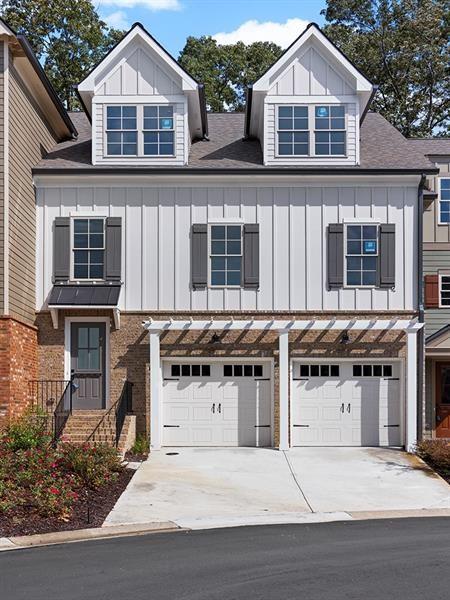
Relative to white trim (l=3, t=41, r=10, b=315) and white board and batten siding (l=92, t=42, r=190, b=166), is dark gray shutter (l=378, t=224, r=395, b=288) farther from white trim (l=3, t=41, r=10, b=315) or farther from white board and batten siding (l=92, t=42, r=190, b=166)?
white trim (l=3, t=41, r=10, b=315)

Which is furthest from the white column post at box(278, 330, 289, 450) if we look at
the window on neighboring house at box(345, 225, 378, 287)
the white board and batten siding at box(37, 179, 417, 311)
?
the window on neighboring house at box(345, 225, 378, 287)

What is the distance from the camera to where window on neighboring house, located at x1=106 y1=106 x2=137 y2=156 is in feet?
72.8

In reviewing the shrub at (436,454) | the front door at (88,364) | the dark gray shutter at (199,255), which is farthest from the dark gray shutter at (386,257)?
the front door at (88,364)

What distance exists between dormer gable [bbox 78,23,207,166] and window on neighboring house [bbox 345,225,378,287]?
15.9ft

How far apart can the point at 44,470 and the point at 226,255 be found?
805 centimetres

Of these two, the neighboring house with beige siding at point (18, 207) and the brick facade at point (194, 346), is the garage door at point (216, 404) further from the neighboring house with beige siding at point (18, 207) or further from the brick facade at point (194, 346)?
the neighboring house with beige siding at point (18, 207)

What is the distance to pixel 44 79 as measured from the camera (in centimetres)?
2077

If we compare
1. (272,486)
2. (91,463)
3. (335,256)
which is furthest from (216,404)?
(91,463)

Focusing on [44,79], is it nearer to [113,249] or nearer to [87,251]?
[87,251]

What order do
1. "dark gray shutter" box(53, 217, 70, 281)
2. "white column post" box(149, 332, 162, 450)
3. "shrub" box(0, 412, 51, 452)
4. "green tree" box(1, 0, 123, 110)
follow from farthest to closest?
1. "green tree" box(1, 0, 123, 110)
2. "dark gray shutter" box(53, 217, 70, 281)
3. "white column post" box(149, 332, 162, 450)
4. "shrub" box(0, 412, 51, 452)

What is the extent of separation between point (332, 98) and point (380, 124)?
12.9 ft

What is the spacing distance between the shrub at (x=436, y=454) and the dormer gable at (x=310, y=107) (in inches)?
291

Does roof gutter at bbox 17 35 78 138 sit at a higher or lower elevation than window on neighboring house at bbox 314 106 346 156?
higher

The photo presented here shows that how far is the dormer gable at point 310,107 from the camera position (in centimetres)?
2219
